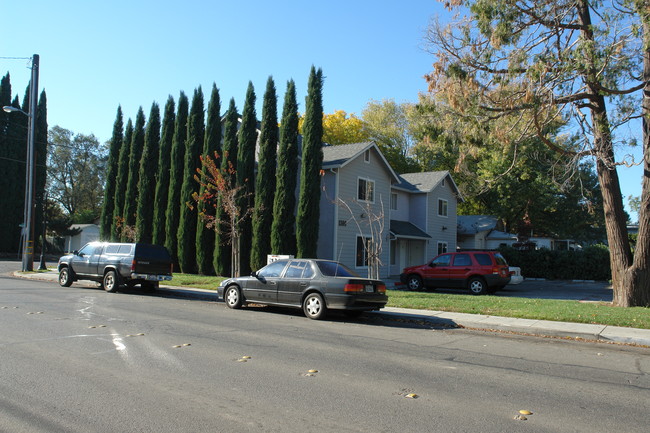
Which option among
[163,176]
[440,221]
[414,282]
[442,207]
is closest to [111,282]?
[414,282]

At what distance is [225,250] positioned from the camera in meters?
25.1

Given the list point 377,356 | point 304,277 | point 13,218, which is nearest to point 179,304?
point 304,277

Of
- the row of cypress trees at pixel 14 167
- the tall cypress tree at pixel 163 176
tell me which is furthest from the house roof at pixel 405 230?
the row of cypress trees at pixel 14 167

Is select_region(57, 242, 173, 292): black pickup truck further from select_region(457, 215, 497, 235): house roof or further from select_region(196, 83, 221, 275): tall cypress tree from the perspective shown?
select_region(457, 215, 497, 235): house roof

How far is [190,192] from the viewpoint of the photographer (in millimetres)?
27016

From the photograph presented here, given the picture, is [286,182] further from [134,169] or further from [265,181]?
[134,169]

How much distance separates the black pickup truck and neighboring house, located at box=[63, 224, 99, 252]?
130 ft

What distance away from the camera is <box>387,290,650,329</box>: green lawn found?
11.7 m

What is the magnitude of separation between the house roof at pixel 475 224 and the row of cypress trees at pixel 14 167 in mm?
39982

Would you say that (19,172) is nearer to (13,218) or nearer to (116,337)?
(13,218)

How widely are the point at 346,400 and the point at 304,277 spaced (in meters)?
7.16

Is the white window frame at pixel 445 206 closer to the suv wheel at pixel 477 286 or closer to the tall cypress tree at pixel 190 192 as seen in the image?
the suv wheel at pixel 477 286

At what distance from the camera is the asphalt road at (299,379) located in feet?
15.6

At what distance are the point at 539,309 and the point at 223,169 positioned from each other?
54.0ft
